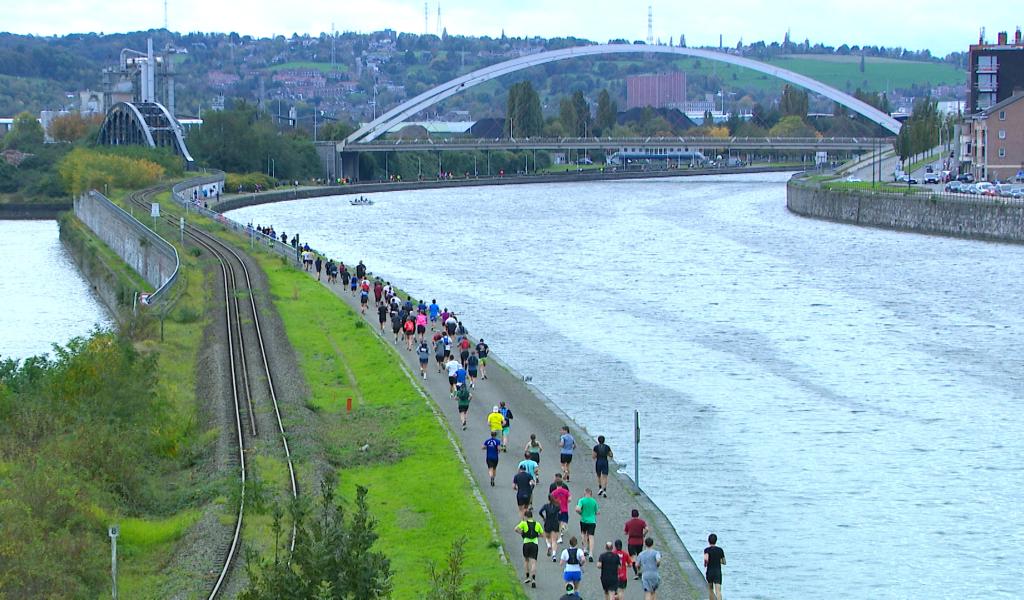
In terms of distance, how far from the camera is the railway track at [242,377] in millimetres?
19000

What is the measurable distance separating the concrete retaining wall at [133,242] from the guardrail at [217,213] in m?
3.97

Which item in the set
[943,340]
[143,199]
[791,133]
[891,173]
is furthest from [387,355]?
[791,133]

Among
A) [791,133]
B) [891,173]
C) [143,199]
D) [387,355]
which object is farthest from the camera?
[791,133]

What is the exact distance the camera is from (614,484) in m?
21.9

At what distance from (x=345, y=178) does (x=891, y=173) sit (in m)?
46.8

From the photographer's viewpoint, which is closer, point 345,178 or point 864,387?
point 864,387

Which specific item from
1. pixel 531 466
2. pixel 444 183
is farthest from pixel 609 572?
pixel 444 183

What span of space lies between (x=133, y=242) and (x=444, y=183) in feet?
256

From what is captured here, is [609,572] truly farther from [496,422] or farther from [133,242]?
[133,242]

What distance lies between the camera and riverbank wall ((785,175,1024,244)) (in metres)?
67.4

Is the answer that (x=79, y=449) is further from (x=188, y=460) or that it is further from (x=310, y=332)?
(x=310, y=332)

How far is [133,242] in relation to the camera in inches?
2375

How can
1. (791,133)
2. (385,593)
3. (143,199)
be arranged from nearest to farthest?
(385,593) → (143,199) → (791,133)

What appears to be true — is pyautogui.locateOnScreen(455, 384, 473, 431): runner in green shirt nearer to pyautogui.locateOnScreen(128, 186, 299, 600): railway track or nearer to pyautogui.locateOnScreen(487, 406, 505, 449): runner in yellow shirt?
pyautogui.locateOnScreen(487, 406, 505, 449): runner in yellow shirt
